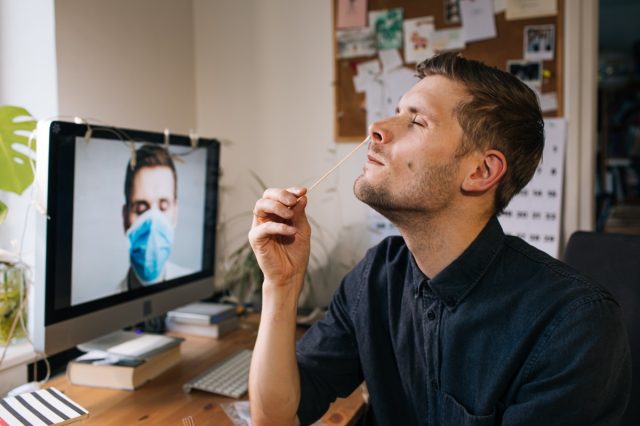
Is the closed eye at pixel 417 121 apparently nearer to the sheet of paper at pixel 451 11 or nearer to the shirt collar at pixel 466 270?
the shirt collar at pixel 466 270

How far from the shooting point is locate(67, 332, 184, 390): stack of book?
1357 millimetres

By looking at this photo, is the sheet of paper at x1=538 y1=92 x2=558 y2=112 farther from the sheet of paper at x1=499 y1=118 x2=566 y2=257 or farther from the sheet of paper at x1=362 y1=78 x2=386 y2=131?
the sheet of paper at x1=362 y1=78 x2=386 y2=131

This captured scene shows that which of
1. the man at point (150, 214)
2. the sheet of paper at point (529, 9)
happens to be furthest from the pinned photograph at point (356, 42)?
the man at point (150, 214)

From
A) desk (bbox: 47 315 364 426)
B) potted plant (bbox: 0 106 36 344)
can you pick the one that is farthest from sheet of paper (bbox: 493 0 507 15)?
potted plant (bbox: 0 106 36 344)

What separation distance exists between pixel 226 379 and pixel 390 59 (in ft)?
4.07

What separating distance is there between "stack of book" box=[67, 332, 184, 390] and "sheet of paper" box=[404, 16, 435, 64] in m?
1.27

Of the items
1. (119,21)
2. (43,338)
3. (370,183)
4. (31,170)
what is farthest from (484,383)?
(119,21)

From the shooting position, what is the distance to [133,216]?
1412 mm

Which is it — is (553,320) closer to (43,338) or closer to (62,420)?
(62,420)

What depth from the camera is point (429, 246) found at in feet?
3.59

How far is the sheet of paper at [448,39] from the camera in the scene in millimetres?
1839

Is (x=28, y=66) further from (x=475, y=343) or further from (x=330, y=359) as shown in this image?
(x=475, y=343)

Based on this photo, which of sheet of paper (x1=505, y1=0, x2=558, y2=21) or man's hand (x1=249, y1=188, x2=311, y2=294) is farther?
sheet of paper (x1=505, y1=0, x2=558, y2=21)

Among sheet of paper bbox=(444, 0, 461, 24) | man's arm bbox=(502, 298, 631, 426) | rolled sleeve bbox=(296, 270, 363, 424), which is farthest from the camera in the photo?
sheet of paper bbox=(444, 0, 461, 24)
